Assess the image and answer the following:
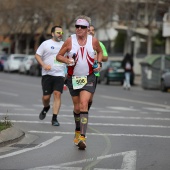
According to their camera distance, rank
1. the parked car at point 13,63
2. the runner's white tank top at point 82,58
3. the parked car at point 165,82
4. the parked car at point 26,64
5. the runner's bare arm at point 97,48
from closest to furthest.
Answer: the runner's white tank top at point 82,58, the runner's bare arm at point 97,48, the parked car at point 165,82, the parked car at point 26,64, the parked car at point 13,63

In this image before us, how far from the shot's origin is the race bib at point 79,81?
11.9m

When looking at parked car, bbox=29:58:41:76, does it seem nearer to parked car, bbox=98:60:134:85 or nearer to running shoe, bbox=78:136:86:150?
parked car, bbox=98:60:134:85

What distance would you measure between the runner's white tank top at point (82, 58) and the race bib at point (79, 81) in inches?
2.5

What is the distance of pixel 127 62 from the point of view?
36031 millimetres

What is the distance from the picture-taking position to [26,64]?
190ft

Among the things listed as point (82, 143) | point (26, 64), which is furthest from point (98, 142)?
point (26, 64)

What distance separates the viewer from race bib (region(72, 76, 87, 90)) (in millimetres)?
11852

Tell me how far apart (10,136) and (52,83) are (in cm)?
341

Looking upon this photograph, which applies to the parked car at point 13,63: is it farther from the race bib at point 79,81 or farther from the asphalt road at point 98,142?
the race bib at point 79,81

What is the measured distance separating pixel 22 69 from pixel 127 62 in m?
24.4

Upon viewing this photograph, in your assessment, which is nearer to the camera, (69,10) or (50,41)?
(50,41)

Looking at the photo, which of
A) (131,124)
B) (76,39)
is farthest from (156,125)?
(76,39)

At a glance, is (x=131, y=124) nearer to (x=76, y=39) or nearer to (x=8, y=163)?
(x=76, y=39)

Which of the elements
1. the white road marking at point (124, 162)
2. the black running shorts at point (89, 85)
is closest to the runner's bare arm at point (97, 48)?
the black running shorts at point (89, 85)
